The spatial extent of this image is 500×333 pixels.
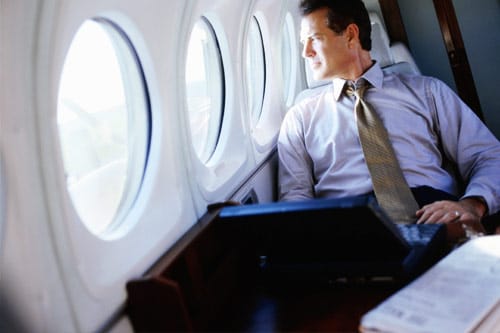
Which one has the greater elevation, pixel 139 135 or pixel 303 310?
pixel 139 135

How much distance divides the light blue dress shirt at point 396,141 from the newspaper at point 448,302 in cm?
76

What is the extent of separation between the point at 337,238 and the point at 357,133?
834mm

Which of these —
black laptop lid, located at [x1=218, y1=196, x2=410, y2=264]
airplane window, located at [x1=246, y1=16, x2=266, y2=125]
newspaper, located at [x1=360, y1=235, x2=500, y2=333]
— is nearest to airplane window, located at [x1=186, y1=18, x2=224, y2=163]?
airplane window, located at [x1=246, y1=16, x2=266, y2=125]

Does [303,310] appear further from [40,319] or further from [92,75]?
[92,75]

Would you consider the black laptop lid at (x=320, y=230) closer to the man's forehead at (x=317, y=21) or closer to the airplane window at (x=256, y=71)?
the man's forehead at (x=317, y=21)

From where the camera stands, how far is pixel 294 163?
2.01 m

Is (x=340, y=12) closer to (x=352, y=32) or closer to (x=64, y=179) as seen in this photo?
(x=352, y=32)

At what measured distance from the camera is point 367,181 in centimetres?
185

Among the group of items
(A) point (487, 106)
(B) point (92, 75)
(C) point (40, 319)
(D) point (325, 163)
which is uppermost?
(B) point (92, 75)

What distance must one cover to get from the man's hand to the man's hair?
0.77 m

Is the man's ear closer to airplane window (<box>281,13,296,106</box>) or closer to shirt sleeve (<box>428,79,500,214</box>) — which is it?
shirt sleeve (<box>428,79,500,214</box>)

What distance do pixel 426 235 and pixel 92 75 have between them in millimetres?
932

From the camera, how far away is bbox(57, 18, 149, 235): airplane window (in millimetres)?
1264

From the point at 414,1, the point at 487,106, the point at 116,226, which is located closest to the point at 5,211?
the point at 116,226
